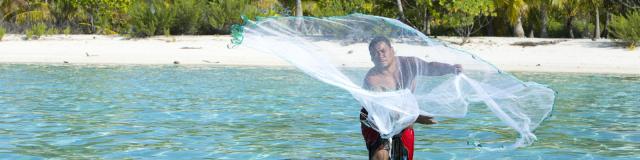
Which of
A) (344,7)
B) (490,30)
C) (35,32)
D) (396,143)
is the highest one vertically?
(396,143)

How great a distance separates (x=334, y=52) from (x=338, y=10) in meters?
22.0

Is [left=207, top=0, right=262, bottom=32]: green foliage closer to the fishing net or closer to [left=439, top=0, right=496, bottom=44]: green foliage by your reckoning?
[left=439, top=0, right=496, bottom=44]: green foliage

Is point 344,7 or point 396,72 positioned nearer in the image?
point 396,72

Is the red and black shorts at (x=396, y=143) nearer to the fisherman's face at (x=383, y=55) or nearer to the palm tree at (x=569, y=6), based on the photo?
the fisherman's face at (x=383, y=55)

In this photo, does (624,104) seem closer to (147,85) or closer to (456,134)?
(456,134)

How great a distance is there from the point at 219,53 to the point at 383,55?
1939 cm

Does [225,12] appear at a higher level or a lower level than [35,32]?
higher

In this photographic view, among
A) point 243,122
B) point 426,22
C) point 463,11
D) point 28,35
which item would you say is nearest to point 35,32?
point 28,35

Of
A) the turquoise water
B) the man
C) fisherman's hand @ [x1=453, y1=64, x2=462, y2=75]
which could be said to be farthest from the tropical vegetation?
the man

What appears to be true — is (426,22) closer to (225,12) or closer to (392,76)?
(225,12)

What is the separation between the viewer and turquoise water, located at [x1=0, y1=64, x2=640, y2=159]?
32.1 ft

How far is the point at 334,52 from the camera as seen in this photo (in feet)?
24.0

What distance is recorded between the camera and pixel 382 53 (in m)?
6.83

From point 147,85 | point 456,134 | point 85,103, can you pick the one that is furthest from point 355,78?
point 147,85
